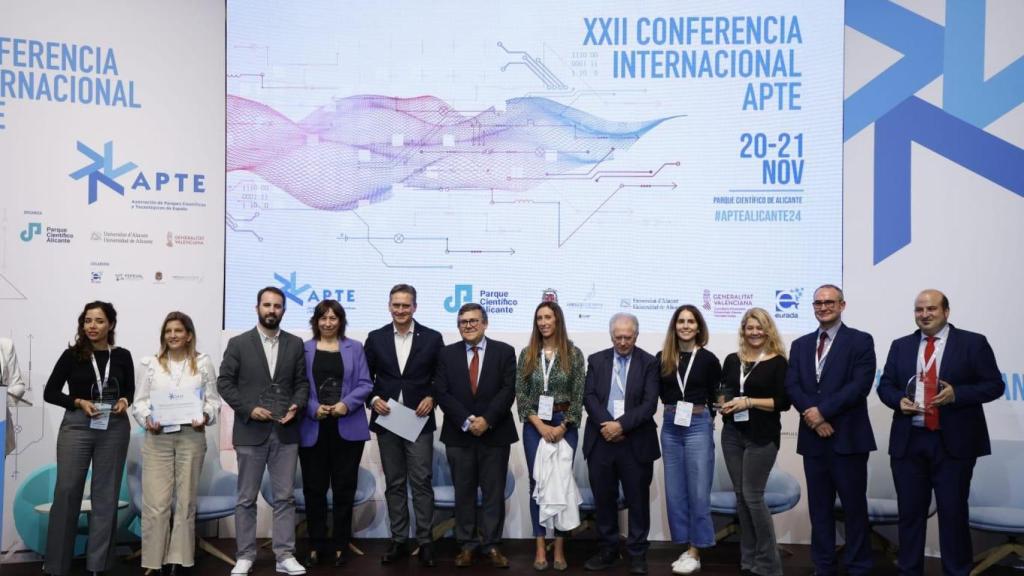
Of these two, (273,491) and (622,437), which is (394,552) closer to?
(273,491)

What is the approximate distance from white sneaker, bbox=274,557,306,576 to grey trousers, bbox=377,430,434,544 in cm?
62

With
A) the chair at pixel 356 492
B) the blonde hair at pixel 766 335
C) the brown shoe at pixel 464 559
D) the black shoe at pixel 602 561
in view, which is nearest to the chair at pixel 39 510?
the chair at pixel 356 492

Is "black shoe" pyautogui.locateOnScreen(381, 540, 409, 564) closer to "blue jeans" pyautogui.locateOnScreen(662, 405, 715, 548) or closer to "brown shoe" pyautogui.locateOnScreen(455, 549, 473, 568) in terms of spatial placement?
"brown shoe" pyautogui.locateOnScreen(455, 549, 473, 568)

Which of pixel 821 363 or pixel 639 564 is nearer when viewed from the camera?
pixel 821 363

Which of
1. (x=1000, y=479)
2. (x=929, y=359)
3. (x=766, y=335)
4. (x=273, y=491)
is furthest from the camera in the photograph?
(x=1000, y=479)

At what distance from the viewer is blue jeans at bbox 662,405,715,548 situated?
5250mm

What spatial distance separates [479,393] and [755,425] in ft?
5.35

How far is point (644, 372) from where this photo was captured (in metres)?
5.25

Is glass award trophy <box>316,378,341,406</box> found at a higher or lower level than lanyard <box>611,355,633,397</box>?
lower

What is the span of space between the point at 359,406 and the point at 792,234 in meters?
3.23

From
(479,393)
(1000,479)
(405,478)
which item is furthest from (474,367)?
(1000,479)

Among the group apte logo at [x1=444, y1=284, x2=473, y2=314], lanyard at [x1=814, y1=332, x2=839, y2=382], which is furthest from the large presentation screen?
lanyard at [x1=814, y1=332, x2=839, y2=382]

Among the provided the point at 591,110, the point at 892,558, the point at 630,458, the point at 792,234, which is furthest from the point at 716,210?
the point at 892,558

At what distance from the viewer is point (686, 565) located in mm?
5270
